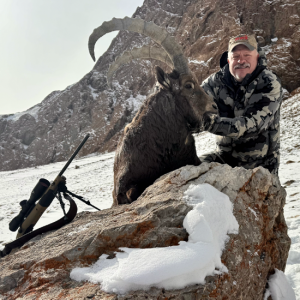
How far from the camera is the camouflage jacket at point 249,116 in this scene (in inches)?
85.0

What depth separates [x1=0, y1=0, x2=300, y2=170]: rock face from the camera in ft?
75.0

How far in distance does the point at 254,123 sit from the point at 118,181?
1.48 metres

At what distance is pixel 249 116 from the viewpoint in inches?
87.9

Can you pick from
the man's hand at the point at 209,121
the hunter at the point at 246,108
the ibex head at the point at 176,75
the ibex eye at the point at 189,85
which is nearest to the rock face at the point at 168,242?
the man's hand at the point at 209,121

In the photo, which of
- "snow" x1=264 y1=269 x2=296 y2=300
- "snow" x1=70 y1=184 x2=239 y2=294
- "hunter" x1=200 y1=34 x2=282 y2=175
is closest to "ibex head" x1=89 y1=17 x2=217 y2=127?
"hunter" x1=200 y1=34 x2=282 y2=175

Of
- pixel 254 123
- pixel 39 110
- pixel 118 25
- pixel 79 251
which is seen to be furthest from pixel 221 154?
pixel 39 110

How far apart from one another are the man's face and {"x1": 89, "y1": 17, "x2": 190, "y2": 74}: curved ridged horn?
660 millimetres

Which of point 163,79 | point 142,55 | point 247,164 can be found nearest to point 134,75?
point 142,55

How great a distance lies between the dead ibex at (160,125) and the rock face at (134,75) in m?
21.7

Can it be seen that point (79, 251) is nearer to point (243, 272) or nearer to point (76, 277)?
point (76, 277)

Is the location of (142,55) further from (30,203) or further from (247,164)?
(30,203)

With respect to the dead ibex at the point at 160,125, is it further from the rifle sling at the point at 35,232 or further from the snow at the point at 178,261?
the snow at the point at 178,261

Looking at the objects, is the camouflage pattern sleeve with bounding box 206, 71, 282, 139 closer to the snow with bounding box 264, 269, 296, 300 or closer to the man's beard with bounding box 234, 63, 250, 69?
the man's beard with bounding box 234, 63, 250, 69

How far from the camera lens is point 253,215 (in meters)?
1.56
